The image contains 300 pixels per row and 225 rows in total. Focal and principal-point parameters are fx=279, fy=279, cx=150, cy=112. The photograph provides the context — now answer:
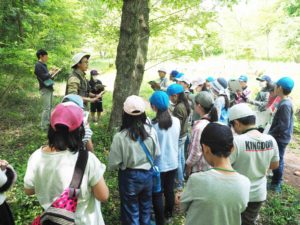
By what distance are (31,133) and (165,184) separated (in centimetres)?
466

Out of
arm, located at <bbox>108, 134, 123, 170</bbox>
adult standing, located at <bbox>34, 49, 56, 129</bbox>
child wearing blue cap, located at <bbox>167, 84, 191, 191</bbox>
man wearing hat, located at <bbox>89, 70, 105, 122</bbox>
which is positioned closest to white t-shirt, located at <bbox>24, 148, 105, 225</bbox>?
arm, located at <bbox>108, 134, 123, 170</bbox>

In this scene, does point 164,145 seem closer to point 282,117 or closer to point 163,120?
point 163,120

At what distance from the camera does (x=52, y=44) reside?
944cm

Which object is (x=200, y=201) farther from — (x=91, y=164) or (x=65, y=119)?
(x=65, y=119)

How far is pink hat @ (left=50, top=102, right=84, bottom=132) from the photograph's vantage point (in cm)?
219

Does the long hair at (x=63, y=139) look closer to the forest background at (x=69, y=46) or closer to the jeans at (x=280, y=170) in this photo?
the forest background at (x=69, y=46)

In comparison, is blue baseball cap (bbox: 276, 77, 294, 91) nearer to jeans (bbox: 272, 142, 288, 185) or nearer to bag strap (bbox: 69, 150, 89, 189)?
jeans (bbox: 272, 142, 288, 185)

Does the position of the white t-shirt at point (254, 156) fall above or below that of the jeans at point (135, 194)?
above

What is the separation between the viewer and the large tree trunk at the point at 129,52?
5.82 m

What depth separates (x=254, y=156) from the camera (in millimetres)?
3064

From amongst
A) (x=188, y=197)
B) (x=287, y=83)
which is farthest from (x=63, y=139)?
(x=287, y=83)

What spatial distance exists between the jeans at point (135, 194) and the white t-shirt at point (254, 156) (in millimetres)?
1078

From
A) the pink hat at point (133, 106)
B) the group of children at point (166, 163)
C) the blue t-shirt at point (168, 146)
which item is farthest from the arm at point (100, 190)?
the blue t-shirt at point (168, 146)

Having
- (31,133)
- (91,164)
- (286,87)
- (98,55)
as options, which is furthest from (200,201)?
(98,55)
